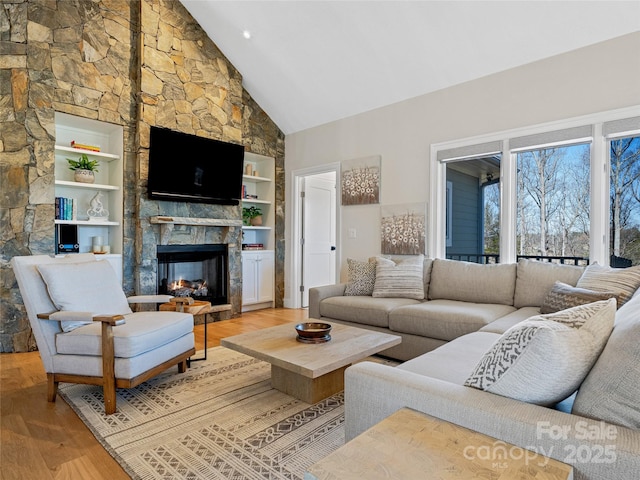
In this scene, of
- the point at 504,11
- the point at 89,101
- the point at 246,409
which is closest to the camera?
the point at 246,409

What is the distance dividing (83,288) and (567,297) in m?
3.32

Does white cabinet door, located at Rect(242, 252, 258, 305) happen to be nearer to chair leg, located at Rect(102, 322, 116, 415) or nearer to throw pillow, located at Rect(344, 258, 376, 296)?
throw pillow, located at Rect(344, 258, 376, 296)

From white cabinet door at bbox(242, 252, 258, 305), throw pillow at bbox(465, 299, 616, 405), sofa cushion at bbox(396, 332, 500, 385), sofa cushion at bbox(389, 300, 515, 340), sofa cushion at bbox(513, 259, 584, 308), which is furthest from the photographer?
white cabinet door at bbox(242, 252, 258, 305)

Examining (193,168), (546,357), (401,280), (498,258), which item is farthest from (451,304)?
(193,168)

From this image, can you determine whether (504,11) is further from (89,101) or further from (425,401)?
(89,101)

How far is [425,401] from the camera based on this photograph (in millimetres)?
1152

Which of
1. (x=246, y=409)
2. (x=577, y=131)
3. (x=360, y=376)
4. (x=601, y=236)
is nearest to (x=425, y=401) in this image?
(x=360, y=376)

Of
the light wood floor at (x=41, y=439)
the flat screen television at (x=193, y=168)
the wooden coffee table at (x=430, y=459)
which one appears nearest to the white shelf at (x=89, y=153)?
the flat screen television at (x=193, y=168)

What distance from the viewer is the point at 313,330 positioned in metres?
2.40

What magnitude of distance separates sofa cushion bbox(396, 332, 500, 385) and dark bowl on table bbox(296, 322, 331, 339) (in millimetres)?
698

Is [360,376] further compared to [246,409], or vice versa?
[246,409]

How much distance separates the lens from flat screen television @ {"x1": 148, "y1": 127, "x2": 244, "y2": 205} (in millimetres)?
4184

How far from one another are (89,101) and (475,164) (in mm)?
4163

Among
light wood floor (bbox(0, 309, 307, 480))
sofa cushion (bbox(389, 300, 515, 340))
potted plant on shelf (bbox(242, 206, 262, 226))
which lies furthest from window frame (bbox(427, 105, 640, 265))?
light wood floor (bbox(0, 309, 307, 480))
